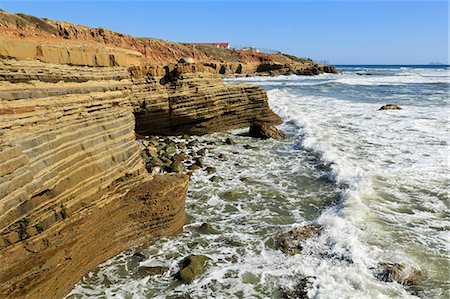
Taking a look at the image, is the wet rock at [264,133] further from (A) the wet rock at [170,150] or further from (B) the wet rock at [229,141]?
(A) the wet rock at [170,150]

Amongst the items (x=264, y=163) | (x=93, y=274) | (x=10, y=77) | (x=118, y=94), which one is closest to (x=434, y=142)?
(x=264, y=163)

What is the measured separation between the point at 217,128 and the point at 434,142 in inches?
322

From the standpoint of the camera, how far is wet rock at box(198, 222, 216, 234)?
Answer: 6.84 m

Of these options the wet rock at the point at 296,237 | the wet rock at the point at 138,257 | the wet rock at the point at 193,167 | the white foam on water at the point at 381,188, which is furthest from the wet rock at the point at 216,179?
the wet rock at the point at 138,257

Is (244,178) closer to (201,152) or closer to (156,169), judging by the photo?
(156,169)

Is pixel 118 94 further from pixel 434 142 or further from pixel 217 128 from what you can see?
pixel 434 142

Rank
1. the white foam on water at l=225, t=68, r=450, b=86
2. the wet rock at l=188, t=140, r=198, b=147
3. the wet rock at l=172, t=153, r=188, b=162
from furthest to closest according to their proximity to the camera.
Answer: the white foam on water at l=225, t=68, r=450, b=86
the wet rock at l=188, t=140, r=198, b=147
the wet rock at l=172, t=153, r=188, b=162

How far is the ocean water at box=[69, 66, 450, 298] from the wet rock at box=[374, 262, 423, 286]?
0.09 meters

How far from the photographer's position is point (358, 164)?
10750 mm

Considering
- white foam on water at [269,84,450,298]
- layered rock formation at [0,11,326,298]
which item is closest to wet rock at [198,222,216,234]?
layered rock formation at [0,11,326,298]

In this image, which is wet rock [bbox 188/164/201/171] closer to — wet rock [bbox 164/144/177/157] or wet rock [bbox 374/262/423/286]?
wet rock [bbox 164/144/177/157]

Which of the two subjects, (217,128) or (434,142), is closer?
(434,142)

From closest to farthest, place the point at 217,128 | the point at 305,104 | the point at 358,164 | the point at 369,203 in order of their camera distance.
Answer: the point at 369,203 → the point at 358,164 → the point at 217,128 → the point at 305,104

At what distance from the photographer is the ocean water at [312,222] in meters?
5.23
